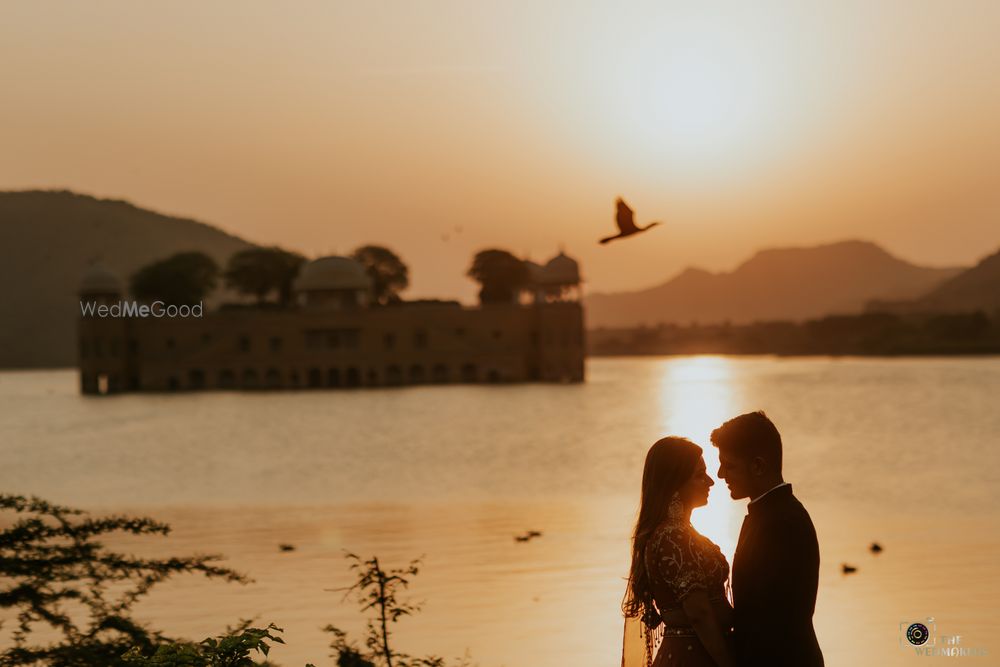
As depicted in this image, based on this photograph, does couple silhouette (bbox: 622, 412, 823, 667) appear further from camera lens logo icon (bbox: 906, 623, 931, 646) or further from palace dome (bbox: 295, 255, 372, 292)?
palace dome (bbox: 295, 255, 372, 292)

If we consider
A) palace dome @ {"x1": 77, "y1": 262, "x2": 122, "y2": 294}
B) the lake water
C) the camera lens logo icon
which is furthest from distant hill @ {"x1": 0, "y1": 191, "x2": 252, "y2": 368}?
the camera lens logo icon

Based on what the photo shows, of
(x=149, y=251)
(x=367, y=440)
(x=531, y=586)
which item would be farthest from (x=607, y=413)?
(x=149, y=251)

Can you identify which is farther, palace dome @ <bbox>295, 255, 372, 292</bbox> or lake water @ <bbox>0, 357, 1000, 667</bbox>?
palace dome @ <bbox>295, 255, 372, 292</bbox>

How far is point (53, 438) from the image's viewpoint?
49.6 metres

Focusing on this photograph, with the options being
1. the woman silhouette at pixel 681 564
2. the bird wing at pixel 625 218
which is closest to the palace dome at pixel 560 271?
the bird wing at pixel 625 218

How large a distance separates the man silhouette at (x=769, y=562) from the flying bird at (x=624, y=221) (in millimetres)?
1338

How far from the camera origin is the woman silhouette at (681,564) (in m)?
3.45

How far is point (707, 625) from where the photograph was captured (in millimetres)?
3441

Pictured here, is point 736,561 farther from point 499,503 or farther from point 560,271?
point 560,271

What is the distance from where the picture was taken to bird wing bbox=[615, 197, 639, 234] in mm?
4664

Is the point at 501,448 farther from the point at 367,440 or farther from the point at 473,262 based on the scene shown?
the point at 473,262

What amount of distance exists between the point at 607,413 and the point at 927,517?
119ft

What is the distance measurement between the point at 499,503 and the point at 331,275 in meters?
59.3

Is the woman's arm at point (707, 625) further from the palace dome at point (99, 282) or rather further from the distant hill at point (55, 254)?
the distant hill at point (55, 254)
